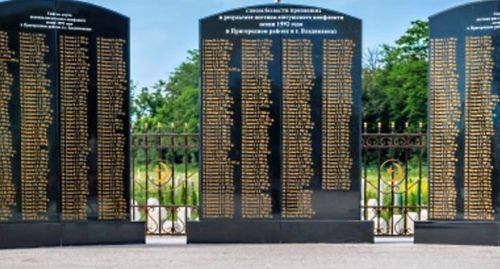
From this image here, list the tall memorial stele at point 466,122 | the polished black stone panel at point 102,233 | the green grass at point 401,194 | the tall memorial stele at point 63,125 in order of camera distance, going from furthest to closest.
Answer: the green grass at point 401,194 → the polished black stone panel at point 102,233 → the tall memorial stele at point 466,122 → the tall memorial stele at point 63,125

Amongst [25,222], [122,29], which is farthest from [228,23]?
[25,222]

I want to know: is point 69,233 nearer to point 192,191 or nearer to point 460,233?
point 192,191

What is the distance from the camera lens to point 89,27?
9.01 m

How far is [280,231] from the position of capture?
917cm

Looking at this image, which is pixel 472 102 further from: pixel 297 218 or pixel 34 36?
pixel 34 36

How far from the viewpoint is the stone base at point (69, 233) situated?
8.87 metres

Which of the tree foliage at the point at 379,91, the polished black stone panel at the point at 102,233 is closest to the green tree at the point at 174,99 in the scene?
the tree foliage at the point at 379,91

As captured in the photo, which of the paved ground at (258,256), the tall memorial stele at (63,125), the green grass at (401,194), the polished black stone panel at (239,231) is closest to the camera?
the paved ground at (258,256)

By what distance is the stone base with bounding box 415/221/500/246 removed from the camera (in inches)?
354

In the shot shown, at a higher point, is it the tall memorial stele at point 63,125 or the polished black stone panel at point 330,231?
the tall memorial stele at point 63,125

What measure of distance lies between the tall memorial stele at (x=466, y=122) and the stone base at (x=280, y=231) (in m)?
1.06

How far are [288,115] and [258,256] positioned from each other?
1.98 meters

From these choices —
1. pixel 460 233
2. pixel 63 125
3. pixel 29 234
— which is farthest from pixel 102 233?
pixel 460 233

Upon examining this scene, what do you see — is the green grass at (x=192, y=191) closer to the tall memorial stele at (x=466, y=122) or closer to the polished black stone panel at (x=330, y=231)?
the tall memorial stele at (x=466, y=122)
